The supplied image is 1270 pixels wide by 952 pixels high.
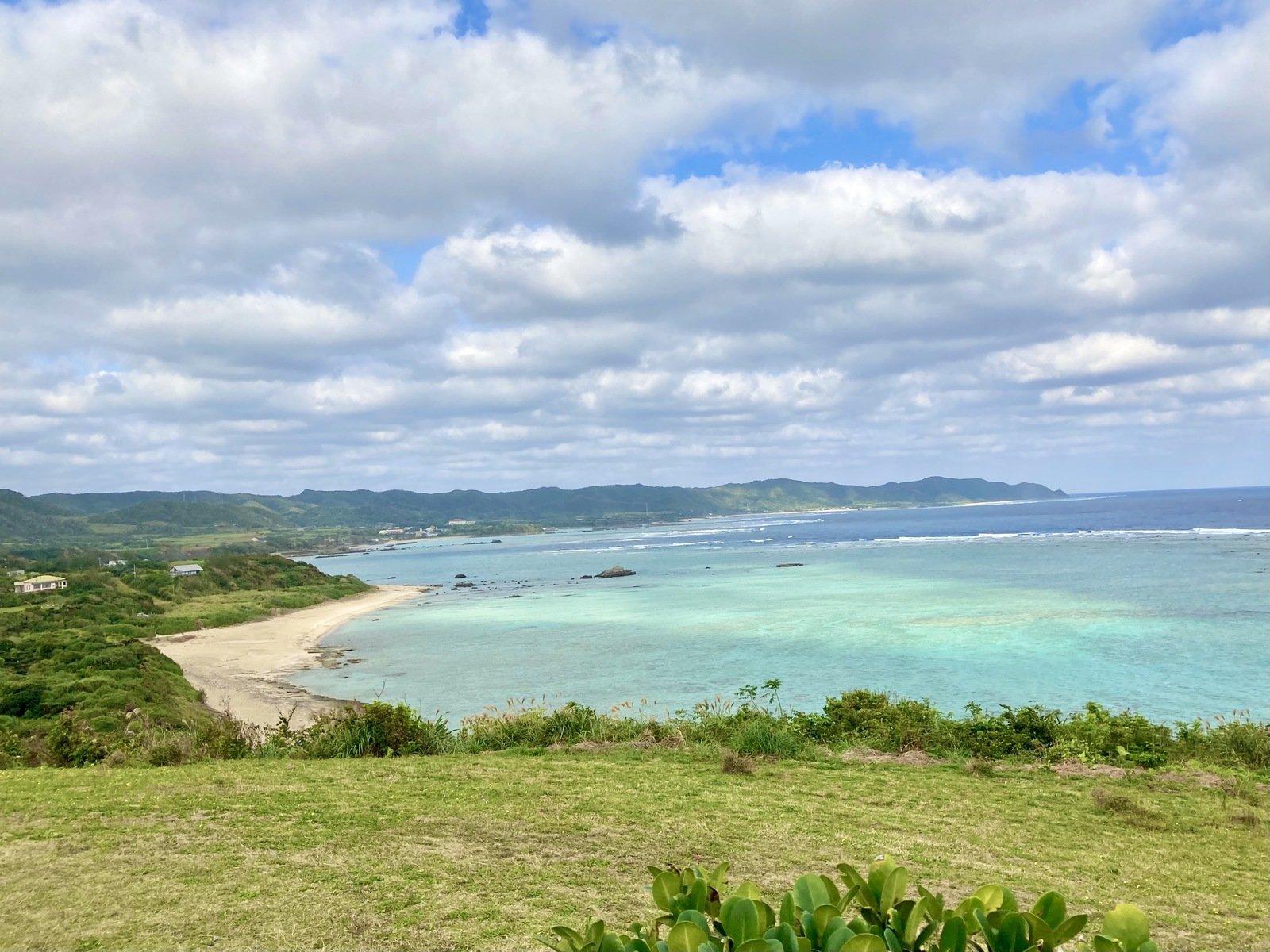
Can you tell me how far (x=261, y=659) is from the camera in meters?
43.2

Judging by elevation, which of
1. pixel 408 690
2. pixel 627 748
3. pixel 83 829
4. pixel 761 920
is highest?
pixel 761 920

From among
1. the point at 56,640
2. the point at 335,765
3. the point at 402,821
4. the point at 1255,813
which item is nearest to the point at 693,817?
the point at 402,821

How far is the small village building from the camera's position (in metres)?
66.1

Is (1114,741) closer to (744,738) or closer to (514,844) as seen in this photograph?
(744,738)

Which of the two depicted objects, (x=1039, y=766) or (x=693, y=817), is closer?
(x=693, y=817)

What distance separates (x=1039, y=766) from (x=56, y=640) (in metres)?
39.0

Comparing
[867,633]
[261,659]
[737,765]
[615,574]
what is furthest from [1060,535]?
[737,765]

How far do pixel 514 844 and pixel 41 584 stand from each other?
267 ft

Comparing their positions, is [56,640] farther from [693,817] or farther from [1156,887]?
[1156,887]

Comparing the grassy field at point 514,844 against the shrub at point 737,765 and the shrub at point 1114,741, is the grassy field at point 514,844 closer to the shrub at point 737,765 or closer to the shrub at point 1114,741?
the shrub at point 737,765

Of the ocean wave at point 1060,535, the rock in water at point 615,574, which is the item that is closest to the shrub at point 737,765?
the rock in water at point 615,574

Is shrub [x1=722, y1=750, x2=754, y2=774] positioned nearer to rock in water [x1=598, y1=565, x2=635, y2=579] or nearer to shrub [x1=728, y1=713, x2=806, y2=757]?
shrub [x1=728, y1=713, x2=806, y2=757]

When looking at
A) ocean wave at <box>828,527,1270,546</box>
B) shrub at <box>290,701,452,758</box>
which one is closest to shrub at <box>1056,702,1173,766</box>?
shrub at <box>290,701,452,758</box>

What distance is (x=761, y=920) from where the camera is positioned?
2363mm
